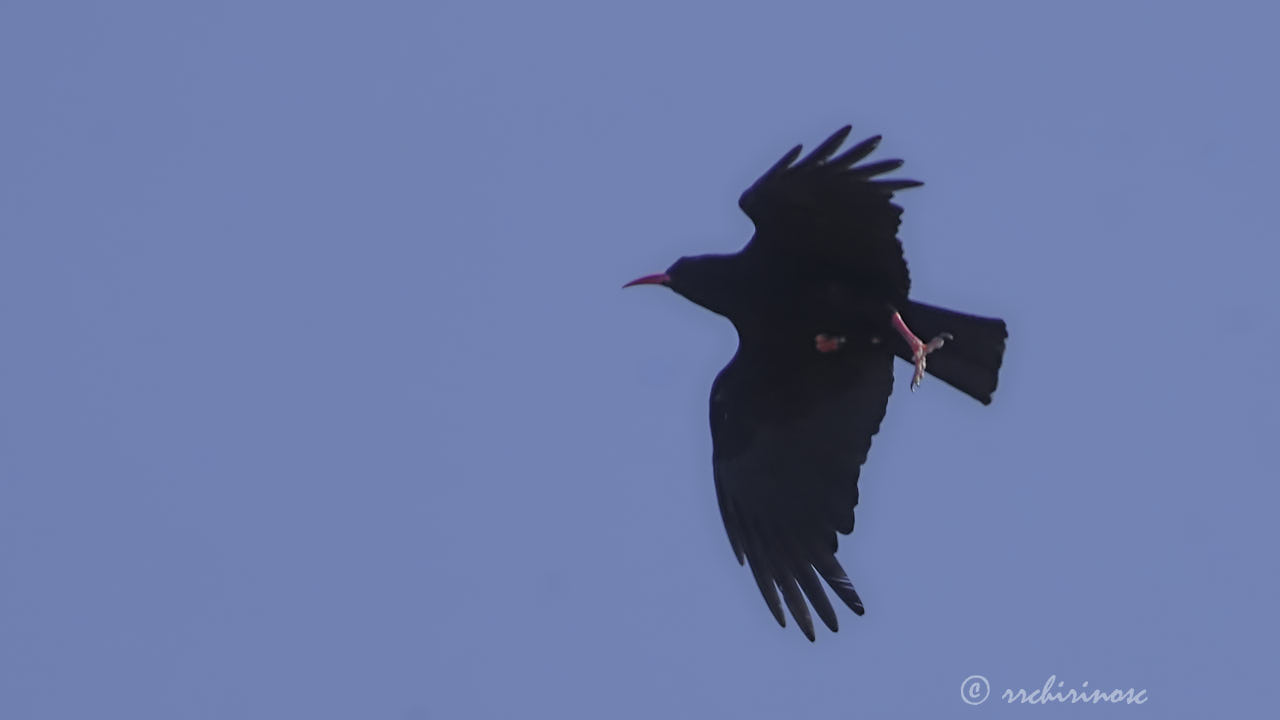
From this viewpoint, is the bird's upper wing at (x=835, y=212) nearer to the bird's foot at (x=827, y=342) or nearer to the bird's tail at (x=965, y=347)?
the bird's tail at (x=965, y=347)

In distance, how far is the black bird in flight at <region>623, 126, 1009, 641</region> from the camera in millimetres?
12250

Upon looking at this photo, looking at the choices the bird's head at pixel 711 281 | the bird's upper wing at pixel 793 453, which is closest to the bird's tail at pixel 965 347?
the bird's upper wing at pixel 793 453

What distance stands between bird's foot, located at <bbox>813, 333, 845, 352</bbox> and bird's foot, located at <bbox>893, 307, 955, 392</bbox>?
1.47ft

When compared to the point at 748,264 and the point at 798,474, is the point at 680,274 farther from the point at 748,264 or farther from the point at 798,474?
the point at 798,474

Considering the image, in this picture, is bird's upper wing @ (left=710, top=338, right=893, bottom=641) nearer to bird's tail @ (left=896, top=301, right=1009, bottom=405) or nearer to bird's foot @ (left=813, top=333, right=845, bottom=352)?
bird's foot @ (left=813, top=333, right=845, bottom=352)

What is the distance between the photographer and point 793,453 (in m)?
13.4

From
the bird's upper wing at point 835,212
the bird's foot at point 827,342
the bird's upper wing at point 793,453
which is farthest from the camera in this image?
the bird's foot at point 827,342

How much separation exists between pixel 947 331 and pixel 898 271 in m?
0.50

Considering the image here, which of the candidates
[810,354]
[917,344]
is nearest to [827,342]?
[810,354]

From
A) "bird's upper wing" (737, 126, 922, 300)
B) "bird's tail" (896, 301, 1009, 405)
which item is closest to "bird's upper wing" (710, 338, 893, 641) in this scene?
"bird's tail" (896, 301, 1009, 405)

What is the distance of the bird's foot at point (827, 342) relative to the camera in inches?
514

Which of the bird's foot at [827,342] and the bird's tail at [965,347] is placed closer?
the bird's tail at [965,347]

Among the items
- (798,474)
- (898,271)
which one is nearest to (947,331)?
(898,271)

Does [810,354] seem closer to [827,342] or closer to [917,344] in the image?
[827,342]
